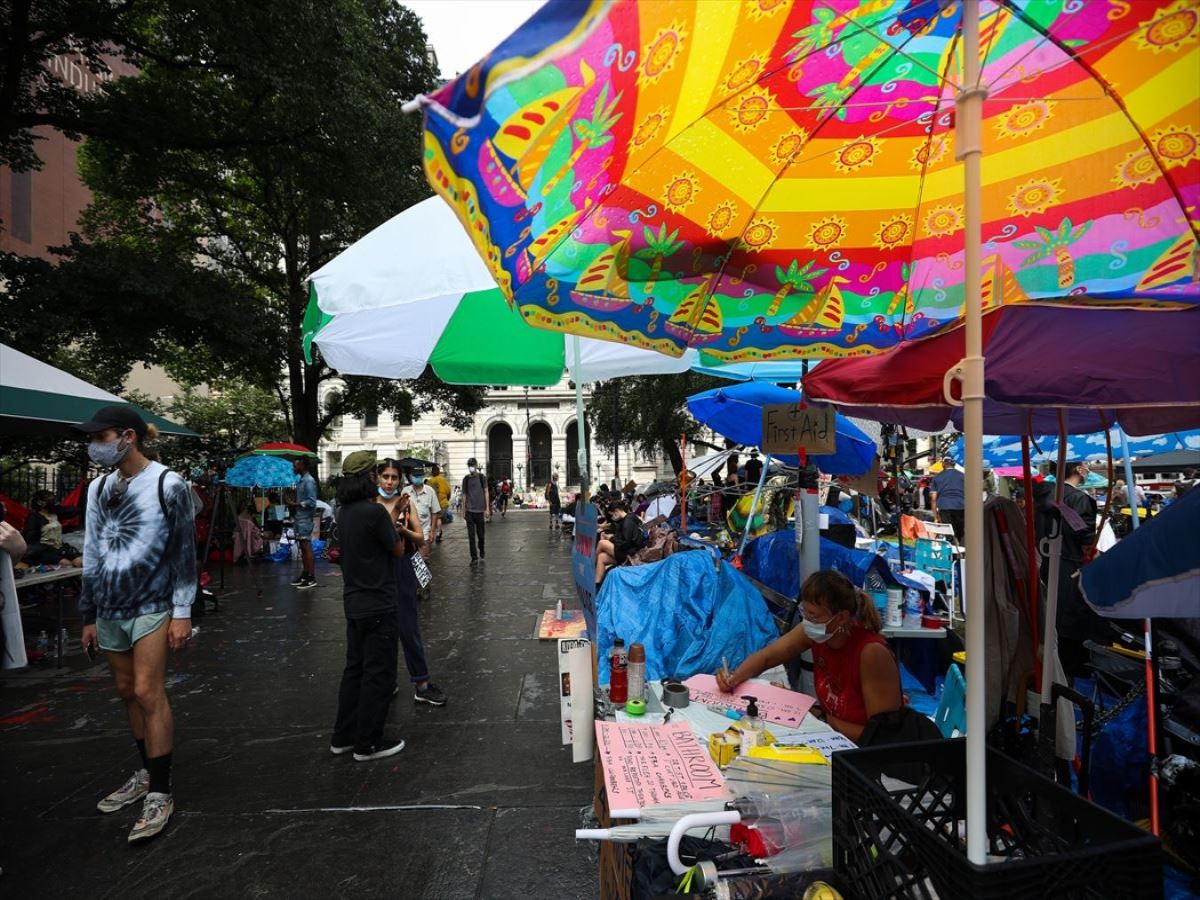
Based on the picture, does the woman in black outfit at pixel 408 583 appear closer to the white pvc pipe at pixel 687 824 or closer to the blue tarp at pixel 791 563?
the blue tarp at pixel 791 563

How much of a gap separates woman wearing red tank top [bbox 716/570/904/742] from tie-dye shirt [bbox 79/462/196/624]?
9.91ft

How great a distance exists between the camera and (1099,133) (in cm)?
228

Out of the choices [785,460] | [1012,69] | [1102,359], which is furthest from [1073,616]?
[1012,69]

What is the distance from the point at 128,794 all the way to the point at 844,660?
13.5 ft

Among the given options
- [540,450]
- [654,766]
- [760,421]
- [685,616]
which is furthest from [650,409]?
[540,450]

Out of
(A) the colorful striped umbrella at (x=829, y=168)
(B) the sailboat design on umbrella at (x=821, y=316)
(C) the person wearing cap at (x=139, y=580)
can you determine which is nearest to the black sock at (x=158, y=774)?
(C) the person wearing cap at (x=139, y=580)

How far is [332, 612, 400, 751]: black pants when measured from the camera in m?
4.25

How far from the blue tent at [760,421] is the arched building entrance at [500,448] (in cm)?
4622

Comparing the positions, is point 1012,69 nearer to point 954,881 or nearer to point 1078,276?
point 1078,276

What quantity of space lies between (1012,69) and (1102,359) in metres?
1.01

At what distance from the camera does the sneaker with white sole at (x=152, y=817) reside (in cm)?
334

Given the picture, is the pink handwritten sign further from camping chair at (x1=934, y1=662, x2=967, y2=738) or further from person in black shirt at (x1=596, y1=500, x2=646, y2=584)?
person in black shirt at (x1=596, y1=500, x2=646, y2=584)

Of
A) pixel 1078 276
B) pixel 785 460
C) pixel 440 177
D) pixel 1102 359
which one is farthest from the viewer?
pixel 785 460

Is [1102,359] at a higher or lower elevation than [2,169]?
lower
